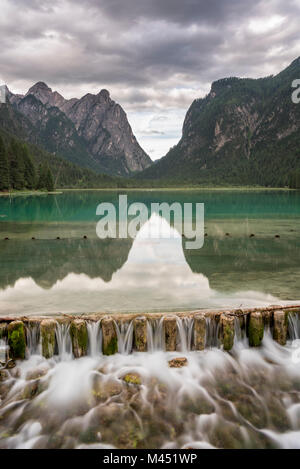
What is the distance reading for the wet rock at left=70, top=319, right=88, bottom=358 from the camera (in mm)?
10203

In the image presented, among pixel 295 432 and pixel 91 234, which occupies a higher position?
pixel 91 234

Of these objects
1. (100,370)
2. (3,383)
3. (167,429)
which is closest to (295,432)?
(167,429)

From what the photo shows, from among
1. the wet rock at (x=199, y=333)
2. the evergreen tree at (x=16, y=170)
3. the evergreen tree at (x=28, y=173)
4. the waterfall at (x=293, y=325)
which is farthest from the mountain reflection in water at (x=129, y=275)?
the evergreen tree at (x=28, y=173)

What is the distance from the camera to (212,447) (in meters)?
7.02

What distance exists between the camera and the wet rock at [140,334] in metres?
10.4

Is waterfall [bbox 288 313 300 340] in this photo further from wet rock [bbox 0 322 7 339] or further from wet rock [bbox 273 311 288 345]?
wet rock [bbox 0 322 7 339]

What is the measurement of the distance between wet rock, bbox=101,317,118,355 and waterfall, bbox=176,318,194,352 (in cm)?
191

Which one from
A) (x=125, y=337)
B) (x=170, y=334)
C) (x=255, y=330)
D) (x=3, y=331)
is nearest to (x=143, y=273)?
(x=125, y=337)

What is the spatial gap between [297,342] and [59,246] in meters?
18.5

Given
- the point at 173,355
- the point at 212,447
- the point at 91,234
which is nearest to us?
the point at 212,447

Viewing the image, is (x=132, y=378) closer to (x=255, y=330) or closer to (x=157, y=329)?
(x=157, y=329)

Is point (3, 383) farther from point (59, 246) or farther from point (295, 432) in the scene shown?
point (59, 246)

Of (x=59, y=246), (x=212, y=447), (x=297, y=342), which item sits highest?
(x=59, y=246)

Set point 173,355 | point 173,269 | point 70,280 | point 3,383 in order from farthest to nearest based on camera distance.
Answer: point 173,269
point 70,280
point 173,355
point 3,383
